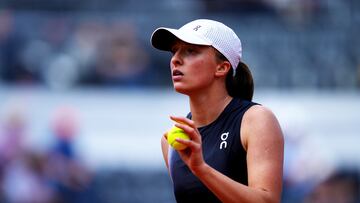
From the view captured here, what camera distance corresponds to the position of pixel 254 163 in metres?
5.43

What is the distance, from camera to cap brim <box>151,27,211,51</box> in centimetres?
567

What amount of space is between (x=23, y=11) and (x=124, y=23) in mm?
1287

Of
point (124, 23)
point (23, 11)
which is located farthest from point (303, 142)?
point (23, 11)

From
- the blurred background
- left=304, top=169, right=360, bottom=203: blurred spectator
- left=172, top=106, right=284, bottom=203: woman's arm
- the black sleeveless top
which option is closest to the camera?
left=172, top=106, right=284, bottom=203: woman's arm

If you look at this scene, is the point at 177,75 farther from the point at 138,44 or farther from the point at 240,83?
the point at 138,44

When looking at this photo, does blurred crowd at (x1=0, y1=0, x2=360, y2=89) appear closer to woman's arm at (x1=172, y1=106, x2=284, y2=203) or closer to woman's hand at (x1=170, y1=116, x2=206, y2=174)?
woman's arm at (x1=172, y1=106, x2=284, y2=203)

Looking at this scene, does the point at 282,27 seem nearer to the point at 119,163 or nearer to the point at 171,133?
the point at 119,163

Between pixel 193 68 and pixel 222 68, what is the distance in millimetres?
200

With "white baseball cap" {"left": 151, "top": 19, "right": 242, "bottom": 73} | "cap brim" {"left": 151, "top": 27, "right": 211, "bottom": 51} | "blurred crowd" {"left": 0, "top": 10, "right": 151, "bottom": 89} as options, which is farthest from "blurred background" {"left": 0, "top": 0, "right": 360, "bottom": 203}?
"white baseball cap" {"left": 151, "top": 19, "right": 242, "bottom": 73}

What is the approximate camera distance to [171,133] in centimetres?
515

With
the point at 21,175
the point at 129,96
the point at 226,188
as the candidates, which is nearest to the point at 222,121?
the point at 226,188

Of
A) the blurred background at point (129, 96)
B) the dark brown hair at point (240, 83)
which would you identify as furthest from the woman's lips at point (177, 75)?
the blurred background at point (129, 96)

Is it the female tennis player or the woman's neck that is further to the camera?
the woman's neck

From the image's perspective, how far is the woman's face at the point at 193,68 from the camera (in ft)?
18.6
